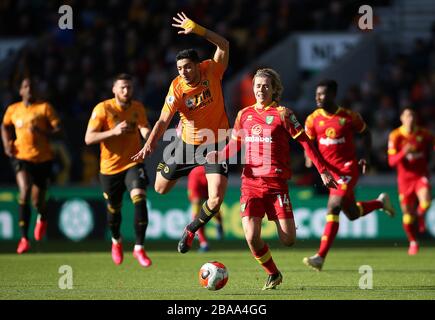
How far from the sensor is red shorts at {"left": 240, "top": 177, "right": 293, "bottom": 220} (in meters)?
10.4

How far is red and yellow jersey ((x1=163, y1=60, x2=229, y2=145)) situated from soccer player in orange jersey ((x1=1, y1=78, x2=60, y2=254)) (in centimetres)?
430

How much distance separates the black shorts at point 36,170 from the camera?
1573 centimetres

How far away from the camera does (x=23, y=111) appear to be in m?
15.7

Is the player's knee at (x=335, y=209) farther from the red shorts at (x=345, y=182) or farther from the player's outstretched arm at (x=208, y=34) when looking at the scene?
the player's outstretched arm at (x=208, y=34)

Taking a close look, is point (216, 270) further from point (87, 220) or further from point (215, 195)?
point (87, 220)

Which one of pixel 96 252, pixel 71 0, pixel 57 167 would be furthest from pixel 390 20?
pixel 96 252

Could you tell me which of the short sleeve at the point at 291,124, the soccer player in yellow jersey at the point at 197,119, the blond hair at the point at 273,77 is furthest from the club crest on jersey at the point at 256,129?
the soccer player in yellow jersey at the point at 197,119

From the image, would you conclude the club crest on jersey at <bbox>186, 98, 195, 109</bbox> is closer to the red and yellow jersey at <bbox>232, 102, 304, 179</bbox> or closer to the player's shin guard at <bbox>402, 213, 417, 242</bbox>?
the red and yellow jersey at <bbox>232, 102, 304, 179</bbox>

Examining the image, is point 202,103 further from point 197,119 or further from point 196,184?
point 196,184

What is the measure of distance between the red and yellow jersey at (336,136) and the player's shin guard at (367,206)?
729 millimetres

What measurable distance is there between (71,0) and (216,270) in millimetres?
16251

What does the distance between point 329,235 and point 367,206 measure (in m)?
1.25

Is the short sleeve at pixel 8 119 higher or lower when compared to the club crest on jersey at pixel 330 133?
higher

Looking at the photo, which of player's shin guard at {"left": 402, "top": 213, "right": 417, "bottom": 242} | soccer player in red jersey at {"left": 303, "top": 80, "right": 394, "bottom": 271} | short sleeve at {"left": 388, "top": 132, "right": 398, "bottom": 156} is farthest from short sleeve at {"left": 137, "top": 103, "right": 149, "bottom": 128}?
player's shin guard at {"left": 402, "top": 213, "right": 417, "bottom": 242}
